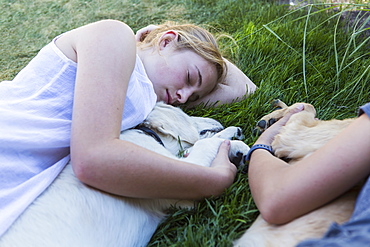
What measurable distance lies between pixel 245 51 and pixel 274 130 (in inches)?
76.4

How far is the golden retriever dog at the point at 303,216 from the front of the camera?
5.43 ft

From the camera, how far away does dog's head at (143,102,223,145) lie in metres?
2.54

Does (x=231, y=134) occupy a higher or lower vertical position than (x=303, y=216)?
lower

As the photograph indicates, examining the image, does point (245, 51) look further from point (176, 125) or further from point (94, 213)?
point (94, 213)

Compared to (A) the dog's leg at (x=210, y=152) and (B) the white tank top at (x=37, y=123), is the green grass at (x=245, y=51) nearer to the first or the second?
(A) the dog's leg at (x=210, y=152)

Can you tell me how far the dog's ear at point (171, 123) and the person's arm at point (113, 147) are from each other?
43 centimetres

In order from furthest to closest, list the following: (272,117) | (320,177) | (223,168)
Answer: (272,117) → (223,168) → (320,177)

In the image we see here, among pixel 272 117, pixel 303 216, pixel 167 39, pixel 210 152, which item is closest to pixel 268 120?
pixel 272 117

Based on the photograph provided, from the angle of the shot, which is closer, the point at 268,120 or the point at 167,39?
the point at 268,120

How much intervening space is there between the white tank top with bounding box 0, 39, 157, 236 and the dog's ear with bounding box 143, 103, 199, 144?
0.08 metres

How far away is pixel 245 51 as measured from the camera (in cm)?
421

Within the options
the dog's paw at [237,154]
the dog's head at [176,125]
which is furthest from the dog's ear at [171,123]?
the dog's paw at [237,154]

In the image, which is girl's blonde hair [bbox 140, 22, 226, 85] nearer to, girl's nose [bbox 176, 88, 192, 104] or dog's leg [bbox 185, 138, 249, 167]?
girl's nose [bbox 176, 88, 192, 104]

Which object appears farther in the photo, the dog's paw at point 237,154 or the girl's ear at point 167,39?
the girl's ear at point 167,39
